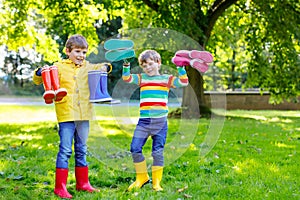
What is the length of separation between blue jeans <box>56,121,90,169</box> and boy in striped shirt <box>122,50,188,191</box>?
20.4 inches

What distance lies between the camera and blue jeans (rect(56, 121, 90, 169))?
4.38 meters

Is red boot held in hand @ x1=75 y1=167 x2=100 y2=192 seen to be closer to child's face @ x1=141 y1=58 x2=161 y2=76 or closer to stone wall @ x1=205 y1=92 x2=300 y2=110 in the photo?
child's face @ x1=141 y1=58 x2=161 y2=76

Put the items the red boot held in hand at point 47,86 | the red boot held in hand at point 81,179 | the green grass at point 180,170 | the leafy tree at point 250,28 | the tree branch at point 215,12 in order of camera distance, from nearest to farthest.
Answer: the red boot held in hand at point 47,86 < the green grass at point 180,170 < the red boot held in hand at point 81,179 < the leafy tree at point 250,28 < the tree branch at point 215,12

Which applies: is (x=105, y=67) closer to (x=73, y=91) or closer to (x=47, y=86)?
(x=73, y=91)

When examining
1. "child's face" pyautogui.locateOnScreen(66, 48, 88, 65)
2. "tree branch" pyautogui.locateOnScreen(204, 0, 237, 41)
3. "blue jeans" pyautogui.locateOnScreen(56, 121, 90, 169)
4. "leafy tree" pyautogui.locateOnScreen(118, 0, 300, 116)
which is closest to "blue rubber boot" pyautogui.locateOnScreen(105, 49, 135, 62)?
"child's face" pyautogui.locateOnScreen(66, 48, 88, 65)

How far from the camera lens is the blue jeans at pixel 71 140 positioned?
172 inches

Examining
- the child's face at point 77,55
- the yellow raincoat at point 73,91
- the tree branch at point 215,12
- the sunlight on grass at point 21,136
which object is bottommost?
the sunlight on grass at point 21,136

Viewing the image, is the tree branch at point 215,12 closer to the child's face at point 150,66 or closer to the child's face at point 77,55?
the child's face at point 150,66

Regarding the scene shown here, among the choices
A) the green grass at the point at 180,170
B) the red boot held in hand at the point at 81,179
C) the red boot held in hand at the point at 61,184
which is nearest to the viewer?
the red boot held in hand at the point at 61,184

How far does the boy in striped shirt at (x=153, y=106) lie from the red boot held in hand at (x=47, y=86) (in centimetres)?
83

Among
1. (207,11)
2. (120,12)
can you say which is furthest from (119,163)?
(120,12)

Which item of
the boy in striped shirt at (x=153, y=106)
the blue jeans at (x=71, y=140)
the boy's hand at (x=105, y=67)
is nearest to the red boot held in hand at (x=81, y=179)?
the blue jeans at (x=71, y=140)

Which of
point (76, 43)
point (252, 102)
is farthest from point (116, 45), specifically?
point (252, 102)

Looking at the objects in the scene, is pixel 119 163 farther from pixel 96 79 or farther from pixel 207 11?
pixel 207 11
